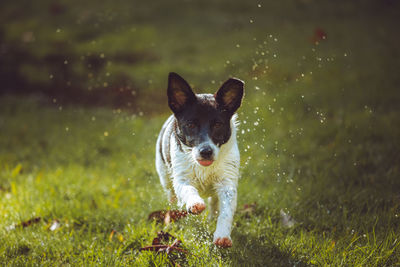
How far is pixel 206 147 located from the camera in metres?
2.75

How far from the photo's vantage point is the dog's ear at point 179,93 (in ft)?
9.73

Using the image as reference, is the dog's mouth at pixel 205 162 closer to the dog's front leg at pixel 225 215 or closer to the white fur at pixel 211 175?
the white fur at pixel 211 175

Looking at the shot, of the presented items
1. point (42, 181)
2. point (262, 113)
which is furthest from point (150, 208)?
point (262, 113)

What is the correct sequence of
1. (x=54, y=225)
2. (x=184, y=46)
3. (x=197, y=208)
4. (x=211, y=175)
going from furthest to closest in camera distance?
(x=184, y=46), (x=54, y=225), (x=211, y=175), (x=197, y=208)

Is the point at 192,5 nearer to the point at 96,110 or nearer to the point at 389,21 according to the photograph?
the point at 389,21

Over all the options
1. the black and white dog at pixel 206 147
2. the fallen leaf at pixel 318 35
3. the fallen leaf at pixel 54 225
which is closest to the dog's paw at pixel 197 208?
the black and white dog at pixel 206 147

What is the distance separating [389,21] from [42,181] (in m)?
9.00

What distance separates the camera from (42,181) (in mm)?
4504

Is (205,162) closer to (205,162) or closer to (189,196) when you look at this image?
(205,162)

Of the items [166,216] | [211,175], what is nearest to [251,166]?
[166,216]

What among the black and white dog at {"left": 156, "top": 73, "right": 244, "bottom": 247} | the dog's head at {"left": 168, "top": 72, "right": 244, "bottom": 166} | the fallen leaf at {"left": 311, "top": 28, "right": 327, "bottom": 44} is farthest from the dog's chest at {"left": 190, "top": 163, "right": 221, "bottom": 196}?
the fallen leaf at {"left": 311, "top": 28, "right": 327, "bottom": 44}

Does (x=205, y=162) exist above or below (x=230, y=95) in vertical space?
below

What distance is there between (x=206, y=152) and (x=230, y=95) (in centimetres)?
53

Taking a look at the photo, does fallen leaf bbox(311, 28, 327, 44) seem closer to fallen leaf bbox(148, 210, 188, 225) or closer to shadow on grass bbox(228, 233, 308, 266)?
fallen leaf bbox(148, 210, 188, 225)
